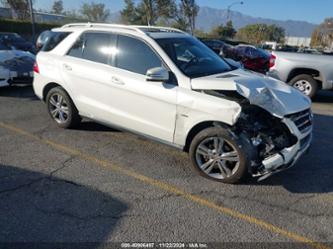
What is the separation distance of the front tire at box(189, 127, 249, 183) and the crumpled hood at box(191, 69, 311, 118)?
19.8 inches

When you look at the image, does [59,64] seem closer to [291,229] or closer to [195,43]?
[195,43]

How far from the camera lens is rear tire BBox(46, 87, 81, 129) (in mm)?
5352

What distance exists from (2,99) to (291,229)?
6983 mm

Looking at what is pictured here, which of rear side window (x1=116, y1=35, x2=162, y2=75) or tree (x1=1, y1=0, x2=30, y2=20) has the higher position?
tree (x1=1, y1=0, x2=30, y2=20)

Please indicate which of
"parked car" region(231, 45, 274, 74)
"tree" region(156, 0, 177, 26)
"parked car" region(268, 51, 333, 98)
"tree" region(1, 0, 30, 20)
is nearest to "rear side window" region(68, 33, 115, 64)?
"parked car" region(268, 51, 333, 98)

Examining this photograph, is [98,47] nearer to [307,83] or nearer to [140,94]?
[140,94]

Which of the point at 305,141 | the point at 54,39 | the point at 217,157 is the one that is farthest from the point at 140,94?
the point at 54,39

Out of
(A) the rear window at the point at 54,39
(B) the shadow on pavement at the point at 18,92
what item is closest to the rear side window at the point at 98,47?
(A) the rear window at the point at 54,39

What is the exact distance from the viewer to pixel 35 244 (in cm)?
280

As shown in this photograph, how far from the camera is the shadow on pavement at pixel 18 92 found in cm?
799

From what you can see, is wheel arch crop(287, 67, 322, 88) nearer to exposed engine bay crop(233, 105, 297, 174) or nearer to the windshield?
the windshield

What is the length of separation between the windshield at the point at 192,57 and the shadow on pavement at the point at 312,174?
1688 mm

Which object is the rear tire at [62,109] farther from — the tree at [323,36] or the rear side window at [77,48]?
the tree at [323,36]

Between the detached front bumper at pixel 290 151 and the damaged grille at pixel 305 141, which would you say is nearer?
the detached front bumper at pixel 290 151
